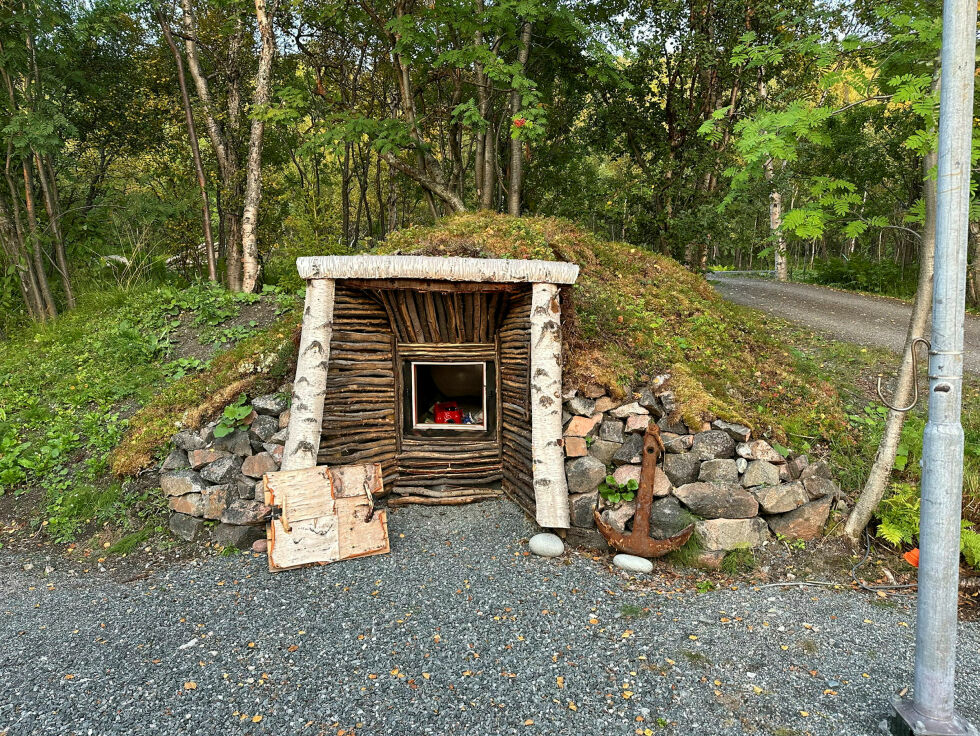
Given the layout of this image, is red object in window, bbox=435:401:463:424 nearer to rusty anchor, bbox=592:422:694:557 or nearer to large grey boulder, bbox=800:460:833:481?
rusty anchor, bbox=592:422:694:557

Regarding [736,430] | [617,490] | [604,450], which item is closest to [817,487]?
[736,430]

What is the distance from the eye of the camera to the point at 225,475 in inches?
204

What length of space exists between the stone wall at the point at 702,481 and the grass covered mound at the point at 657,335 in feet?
0.76

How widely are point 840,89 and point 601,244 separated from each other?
459cm

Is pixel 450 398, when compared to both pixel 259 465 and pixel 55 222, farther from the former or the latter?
pixel 55 222

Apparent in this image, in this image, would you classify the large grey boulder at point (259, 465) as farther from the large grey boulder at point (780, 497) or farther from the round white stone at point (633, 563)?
the large grey boulder at point (780, 497)

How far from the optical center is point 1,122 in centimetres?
852

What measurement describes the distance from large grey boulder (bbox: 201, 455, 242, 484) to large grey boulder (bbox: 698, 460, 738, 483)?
4.50 m

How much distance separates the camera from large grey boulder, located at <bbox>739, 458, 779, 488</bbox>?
470 cm

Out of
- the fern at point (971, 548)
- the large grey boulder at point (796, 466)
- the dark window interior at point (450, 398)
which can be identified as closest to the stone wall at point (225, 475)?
the dark window interior at point (450, 398)

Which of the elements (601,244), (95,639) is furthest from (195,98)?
(95,639)

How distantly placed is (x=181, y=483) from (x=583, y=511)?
394 centimetres

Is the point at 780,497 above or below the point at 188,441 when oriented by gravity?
below

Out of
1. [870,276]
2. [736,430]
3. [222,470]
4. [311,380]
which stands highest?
[870,276]
